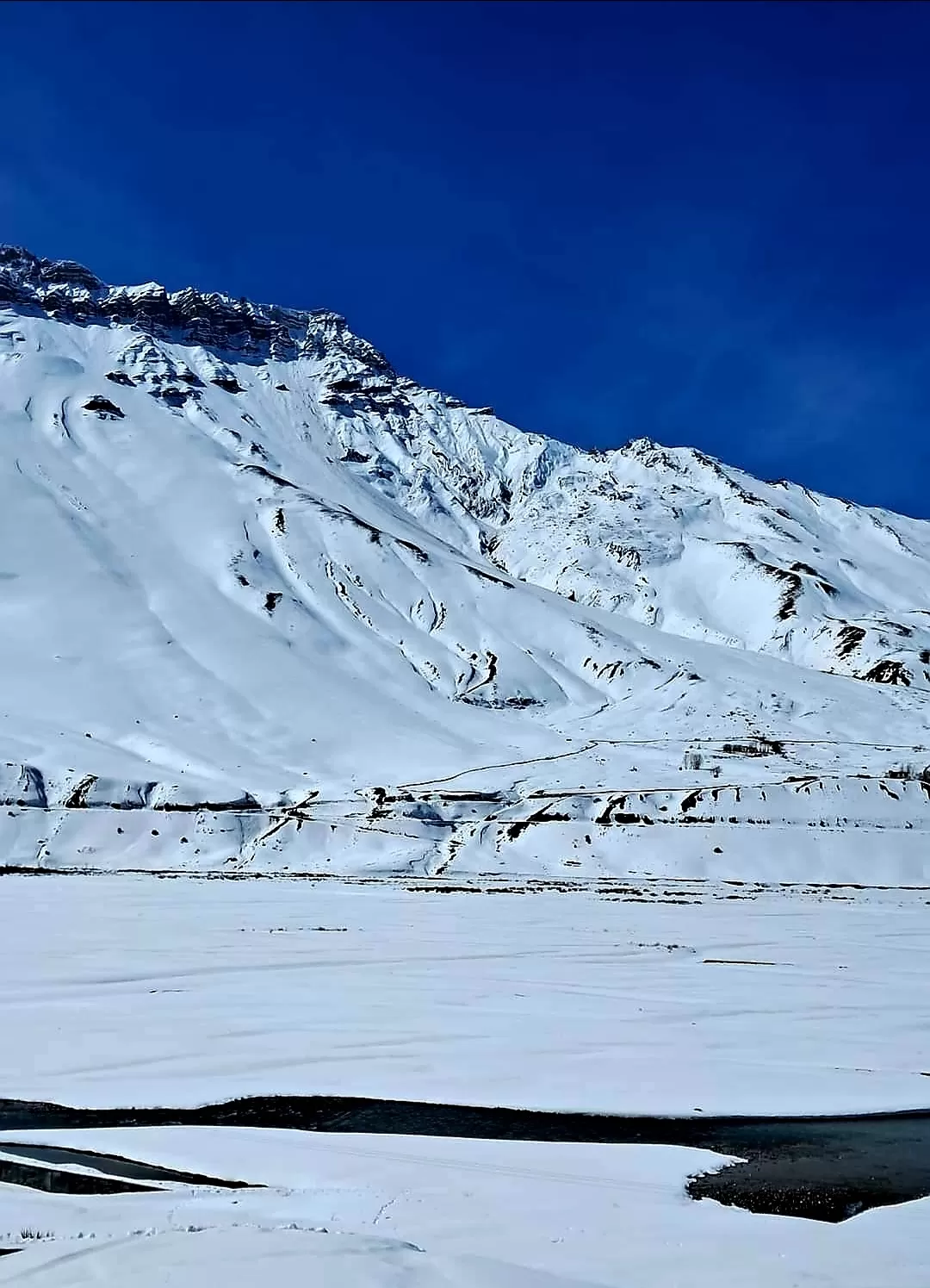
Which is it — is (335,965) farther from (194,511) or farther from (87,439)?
(87,439)

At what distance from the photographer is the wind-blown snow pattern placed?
49281 mm

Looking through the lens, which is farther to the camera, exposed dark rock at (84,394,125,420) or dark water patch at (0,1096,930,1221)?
exposed dark rock at (84,394,125,420)

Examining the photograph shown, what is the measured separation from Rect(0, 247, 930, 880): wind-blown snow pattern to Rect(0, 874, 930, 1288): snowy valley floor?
2468 cm

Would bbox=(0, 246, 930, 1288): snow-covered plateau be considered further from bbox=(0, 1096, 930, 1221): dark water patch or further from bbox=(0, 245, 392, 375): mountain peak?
bbox=(0, 245, 392, 375): mountain peak

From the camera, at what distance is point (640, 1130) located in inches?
383

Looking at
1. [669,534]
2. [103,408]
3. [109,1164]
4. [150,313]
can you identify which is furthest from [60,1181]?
[150,313]

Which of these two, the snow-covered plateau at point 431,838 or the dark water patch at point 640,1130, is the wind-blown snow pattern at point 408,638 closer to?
the snow-covered plateau at point 431,838

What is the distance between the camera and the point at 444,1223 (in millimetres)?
A: 7145

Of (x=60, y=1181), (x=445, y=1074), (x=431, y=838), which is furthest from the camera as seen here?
(x=431, y=838)

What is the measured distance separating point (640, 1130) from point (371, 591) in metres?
93.7

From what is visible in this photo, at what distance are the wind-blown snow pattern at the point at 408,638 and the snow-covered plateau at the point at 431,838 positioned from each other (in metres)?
0.44

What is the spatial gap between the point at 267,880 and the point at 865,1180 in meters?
33.6

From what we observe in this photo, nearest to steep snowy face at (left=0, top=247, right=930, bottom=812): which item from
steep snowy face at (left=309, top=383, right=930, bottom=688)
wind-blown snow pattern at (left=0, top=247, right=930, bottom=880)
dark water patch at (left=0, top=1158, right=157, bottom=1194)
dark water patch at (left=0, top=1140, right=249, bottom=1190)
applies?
wind-blown snow pattern at (left=0, top=247, right=930, bottom=880)

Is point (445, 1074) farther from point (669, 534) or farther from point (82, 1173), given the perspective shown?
point (669, 534)
